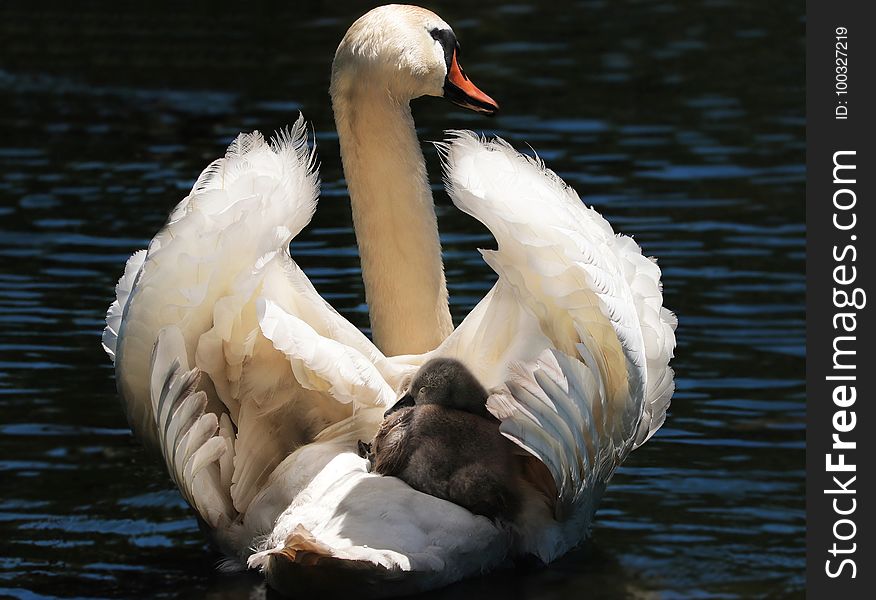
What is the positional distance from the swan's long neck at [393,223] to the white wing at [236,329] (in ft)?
1.88

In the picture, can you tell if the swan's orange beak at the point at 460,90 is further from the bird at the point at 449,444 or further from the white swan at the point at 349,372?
the bird at the point at 449,444

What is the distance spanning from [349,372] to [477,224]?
515cm

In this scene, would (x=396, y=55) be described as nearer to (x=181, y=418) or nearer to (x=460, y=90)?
(x=460, y=90)

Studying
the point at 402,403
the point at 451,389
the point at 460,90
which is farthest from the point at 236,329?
the point at 460,90

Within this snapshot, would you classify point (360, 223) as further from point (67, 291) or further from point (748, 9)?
point (748, 9)

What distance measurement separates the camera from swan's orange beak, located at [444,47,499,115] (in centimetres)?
676

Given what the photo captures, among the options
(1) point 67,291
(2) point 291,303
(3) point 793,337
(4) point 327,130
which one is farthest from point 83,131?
(2) point 291,303

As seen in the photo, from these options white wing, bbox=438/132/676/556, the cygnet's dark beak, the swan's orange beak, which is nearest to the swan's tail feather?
the cygnet's dark beak

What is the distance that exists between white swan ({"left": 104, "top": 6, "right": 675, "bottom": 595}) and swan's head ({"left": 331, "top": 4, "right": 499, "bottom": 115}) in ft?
0.25

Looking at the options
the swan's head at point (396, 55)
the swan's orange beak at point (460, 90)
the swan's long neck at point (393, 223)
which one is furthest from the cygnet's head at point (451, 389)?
the swan's orange beak at point (460, 90)

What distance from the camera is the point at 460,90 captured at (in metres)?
6.80

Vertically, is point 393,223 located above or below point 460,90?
below

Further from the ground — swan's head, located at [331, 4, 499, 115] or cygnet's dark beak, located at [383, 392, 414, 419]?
swan's head, located at [331, 4, 499, 115]

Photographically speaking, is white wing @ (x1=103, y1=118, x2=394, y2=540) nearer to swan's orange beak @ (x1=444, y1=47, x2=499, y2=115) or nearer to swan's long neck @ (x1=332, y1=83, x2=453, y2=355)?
swan's long neck @ (x1=332, y1=83, x2=453, y2=355)
